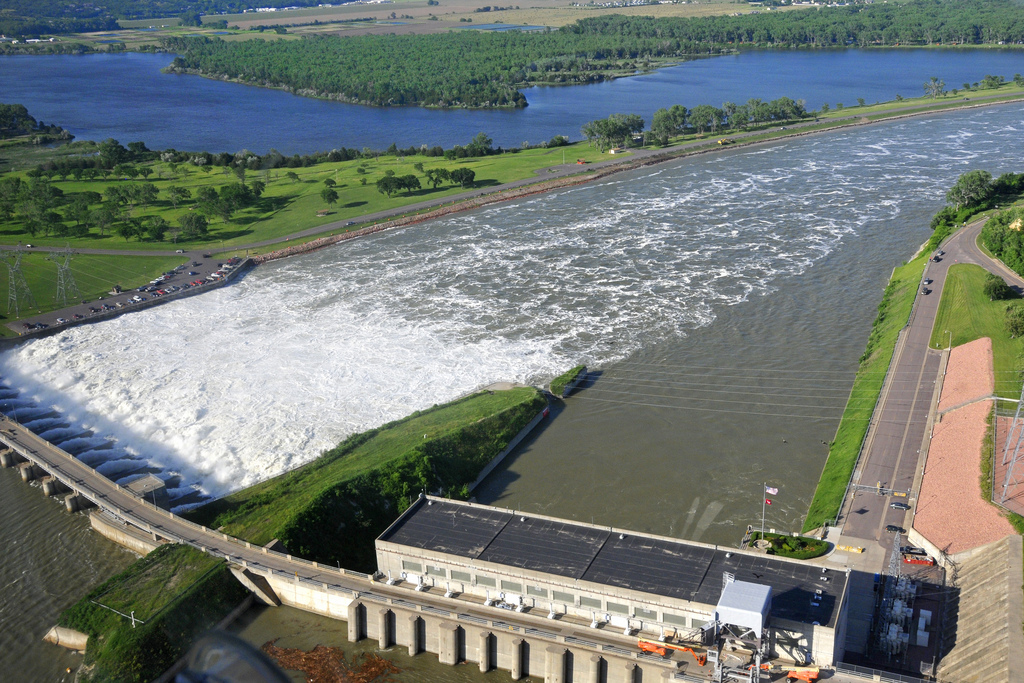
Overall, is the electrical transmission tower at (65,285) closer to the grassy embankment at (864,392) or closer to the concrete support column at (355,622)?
the concrete support column at (355,622)

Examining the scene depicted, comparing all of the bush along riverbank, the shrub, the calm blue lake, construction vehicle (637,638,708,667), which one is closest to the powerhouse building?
construction vehicle (637,638,708,667)

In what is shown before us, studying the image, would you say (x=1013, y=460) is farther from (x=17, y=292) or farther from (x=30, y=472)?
(x=17, y=292)

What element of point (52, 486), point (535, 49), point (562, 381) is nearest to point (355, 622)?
point (52, 486)

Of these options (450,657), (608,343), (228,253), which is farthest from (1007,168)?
(450,657)

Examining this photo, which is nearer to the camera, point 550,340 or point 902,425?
point 902,425

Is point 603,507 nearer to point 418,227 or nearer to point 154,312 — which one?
point 154,312

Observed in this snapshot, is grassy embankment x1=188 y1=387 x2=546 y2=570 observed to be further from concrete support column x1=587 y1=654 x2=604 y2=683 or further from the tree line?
the tree line
